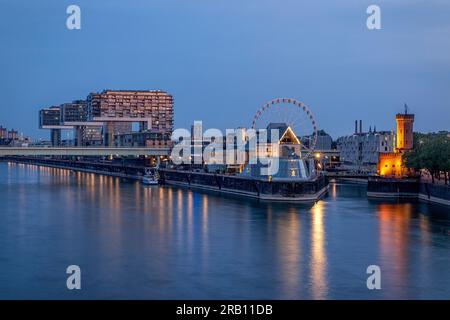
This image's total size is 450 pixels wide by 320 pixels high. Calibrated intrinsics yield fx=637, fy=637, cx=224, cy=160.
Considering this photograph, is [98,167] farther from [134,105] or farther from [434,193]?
[134,105]

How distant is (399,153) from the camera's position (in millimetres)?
58188

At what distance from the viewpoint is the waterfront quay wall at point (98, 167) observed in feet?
257

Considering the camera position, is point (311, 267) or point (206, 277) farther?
point (311, 267)

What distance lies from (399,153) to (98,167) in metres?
48.6

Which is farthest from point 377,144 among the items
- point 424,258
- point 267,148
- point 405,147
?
point 424,258

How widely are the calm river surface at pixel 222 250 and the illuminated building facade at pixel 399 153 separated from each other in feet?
55.8

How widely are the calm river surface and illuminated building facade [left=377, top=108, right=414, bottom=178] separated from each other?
17.0 metres

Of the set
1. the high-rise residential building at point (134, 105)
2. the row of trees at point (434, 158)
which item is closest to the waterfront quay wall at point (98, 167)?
the high-rise residential building at point (134, 105)

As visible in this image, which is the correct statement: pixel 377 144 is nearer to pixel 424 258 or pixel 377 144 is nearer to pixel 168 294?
pixel 424 258

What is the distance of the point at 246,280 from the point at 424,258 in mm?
7329

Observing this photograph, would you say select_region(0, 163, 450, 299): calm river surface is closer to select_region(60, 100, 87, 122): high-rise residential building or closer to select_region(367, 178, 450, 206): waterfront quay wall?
select_region(367, 178, 450, 206): waterfront quay wall

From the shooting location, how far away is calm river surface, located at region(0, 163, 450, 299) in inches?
733

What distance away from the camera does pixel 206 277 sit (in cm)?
1991
